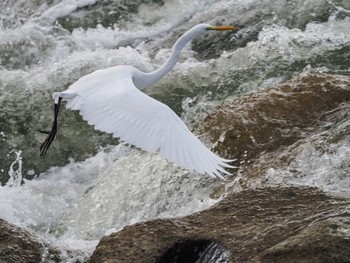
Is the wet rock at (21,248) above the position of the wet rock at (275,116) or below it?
above

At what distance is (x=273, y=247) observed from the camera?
2719 mm

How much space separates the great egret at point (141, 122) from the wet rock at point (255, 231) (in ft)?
0.64

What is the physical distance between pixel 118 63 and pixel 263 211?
9.54 feet

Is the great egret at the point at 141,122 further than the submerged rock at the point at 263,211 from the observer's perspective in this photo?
Yes

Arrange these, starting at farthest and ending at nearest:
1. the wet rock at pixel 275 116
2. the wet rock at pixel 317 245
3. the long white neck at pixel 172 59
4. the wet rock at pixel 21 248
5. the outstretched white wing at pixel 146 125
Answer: the long white neck at pixel 172 59 → the wet rock at pixel 275 116 → the outstretched white wing at pixel 146 125 → the wet rock at pixel 21 248 → the wet rock at pixel 317 245

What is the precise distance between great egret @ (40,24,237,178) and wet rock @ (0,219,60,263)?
1.86ft

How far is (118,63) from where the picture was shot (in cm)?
575

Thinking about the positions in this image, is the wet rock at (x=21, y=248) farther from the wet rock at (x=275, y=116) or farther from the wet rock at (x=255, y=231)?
the wet rock at (x=275, y=116)

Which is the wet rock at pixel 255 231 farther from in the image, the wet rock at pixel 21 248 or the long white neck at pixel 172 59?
the long white neck at pixel 172 59

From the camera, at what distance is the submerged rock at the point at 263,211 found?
107 inches

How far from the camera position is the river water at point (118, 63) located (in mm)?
4035

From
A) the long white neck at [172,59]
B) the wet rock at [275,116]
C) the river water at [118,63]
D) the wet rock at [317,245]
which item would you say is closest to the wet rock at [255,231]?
the wet rock at [317,245]

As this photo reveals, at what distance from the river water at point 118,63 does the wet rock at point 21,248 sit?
122mm

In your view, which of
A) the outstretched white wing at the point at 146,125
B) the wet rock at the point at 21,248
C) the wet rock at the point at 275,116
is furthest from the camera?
the wet rock at the point at 275,116
